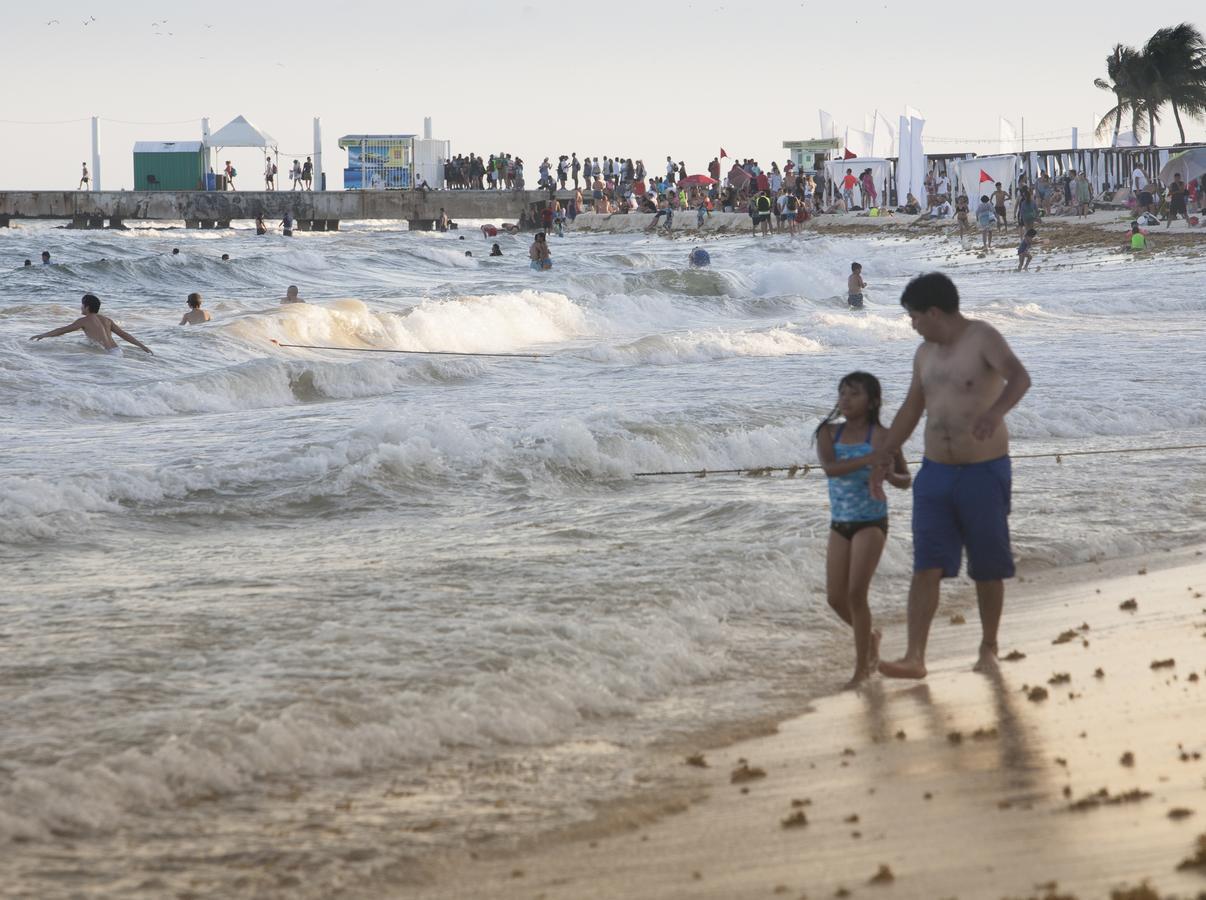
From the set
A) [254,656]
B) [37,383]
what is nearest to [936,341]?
[254,656]

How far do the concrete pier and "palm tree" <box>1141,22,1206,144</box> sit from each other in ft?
82.6

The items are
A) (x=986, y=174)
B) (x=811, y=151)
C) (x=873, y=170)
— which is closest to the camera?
(x=986, y=174)

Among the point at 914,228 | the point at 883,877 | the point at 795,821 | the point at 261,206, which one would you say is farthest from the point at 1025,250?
the point at 261,206

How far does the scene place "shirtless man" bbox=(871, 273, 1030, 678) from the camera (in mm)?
5133

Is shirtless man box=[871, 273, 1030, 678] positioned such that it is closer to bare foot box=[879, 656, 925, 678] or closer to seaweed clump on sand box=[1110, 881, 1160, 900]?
bare foot box=[879, 656, 925, 678]

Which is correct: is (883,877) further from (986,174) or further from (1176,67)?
(1176,67)

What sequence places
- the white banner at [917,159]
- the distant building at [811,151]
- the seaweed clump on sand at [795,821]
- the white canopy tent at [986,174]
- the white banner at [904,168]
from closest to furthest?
the seaweed clump on sand at [795,821] < the white canopy tent at [986,174] < the white banner at [917,159] < the white banner at [904,168] < the distant building at [811,151]

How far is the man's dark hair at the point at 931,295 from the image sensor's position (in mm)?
5105

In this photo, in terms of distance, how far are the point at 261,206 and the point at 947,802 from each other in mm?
63486

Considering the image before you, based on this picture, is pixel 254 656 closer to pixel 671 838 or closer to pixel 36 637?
pixel 36 637

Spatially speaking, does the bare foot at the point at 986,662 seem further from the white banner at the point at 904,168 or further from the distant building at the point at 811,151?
the distant building at the point at 811,151

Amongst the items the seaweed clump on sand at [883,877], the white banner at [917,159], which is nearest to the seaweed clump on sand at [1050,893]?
the seaweed clump on sand at [883,877]

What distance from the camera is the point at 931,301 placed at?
5125 millimetres

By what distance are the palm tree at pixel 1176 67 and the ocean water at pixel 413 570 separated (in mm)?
40378
